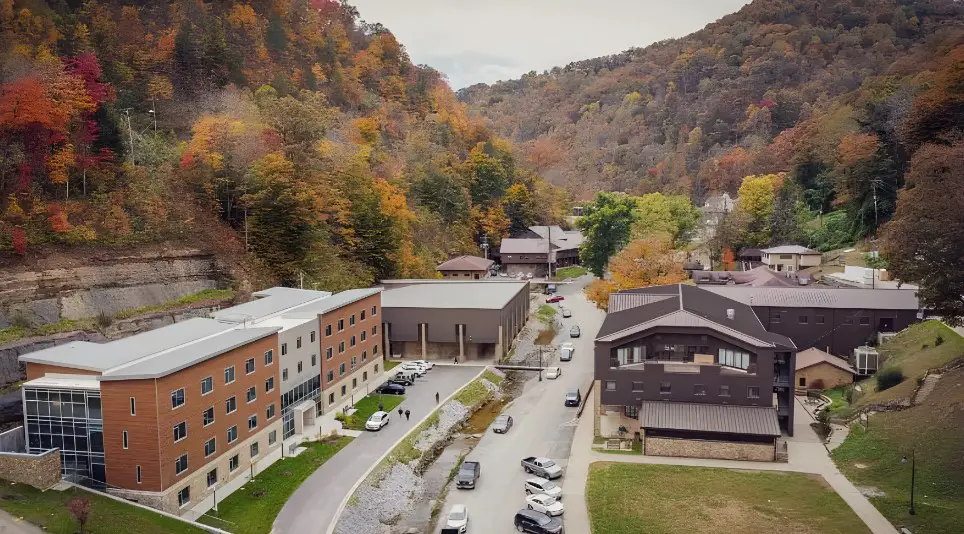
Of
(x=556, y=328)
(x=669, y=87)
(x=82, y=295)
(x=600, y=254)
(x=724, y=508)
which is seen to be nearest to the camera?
(x=724, y=508)

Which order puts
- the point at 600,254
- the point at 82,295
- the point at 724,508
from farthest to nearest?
the point at 600,254 → the point at 82,295 → the point at 724,508

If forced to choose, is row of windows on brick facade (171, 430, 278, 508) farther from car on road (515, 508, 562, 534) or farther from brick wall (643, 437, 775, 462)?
brick wall (643, 437, 775, 462)

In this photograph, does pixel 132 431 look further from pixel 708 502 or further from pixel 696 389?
pixel 696 389

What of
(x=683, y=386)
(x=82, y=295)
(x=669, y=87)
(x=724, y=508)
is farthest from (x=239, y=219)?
(x=669, y=87)

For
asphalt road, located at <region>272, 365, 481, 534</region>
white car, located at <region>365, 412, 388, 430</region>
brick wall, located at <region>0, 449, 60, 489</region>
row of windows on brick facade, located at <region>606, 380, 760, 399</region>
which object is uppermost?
brick wall, located at <region>0, 449, 60, 489</region>

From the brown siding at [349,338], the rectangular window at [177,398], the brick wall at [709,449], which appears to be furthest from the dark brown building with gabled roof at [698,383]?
the rectangular window at [177,398]

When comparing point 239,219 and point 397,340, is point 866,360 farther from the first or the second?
point 239,219

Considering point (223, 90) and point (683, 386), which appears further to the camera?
point (223, 90)

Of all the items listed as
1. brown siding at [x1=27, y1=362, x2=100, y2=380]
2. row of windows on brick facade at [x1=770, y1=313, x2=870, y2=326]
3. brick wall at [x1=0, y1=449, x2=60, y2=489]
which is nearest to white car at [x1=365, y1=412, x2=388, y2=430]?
brown siding at [x1=27, y1=362, x2=100, y2=380]
